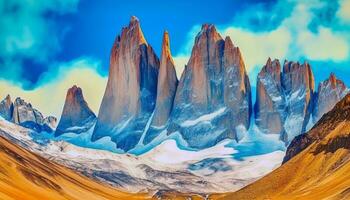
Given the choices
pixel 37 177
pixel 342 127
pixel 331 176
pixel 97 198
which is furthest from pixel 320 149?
pixel 37 177

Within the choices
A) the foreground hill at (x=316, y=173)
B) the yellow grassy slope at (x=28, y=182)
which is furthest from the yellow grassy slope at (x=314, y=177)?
the yellow grassy slope at (x=28, y=182)

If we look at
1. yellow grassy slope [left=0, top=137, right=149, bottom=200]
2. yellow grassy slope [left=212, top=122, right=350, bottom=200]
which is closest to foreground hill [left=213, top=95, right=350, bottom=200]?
yellow grassy slope [left=212, top=122, right=350, bottom=200]

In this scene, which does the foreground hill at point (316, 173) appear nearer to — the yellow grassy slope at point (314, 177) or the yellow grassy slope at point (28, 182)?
the yellow grassy slope at point (314, 177)

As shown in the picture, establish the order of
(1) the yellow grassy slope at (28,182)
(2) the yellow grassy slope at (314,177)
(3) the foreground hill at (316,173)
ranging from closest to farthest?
1. (1) the yellow grassy slope at (28,182)
2. (2) the yellow grassy slope at (314,177)
3. (3) the foreground hill at (316,173)

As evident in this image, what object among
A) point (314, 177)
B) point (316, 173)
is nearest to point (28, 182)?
point (314, 177)

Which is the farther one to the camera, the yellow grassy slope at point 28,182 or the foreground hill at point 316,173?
the foreground hill at point 316,173

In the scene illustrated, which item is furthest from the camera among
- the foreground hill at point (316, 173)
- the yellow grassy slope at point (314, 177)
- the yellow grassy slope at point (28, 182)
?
the foreground hill at point (316, 173)

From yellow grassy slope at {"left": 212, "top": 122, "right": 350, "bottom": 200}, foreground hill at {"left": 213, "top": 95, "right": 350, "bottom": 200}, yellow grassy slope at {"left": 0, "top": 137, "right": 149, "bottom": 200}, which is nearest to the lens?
yellow grassy slope at {"left": 0, "top": 137, "right": 149, "bottom": 200}

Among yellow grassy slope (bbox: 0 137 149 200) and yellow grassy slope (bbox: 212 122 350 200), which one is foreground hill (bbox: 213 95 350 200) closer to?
yellow grassy slope (bbox: 212 122 350 200)
